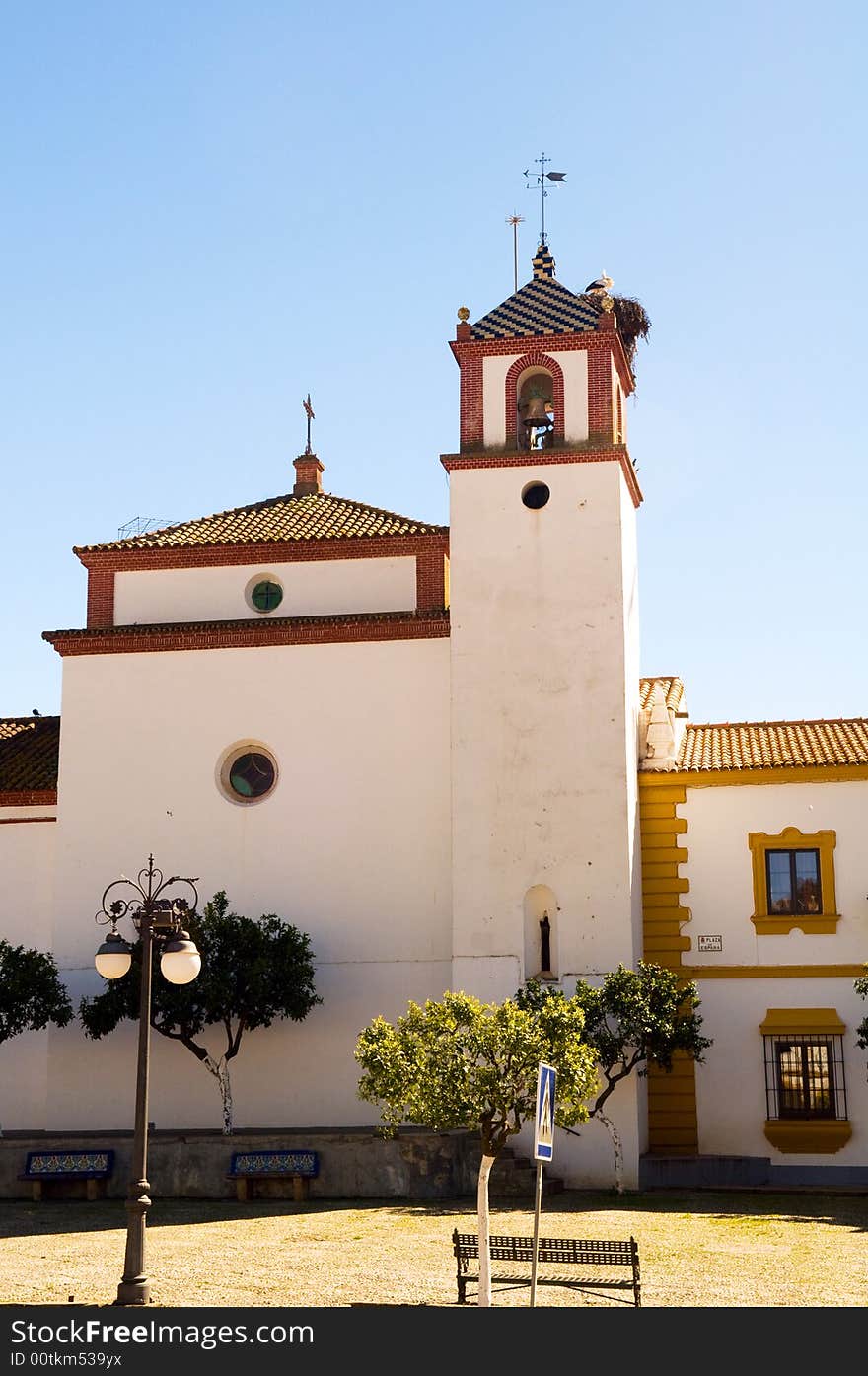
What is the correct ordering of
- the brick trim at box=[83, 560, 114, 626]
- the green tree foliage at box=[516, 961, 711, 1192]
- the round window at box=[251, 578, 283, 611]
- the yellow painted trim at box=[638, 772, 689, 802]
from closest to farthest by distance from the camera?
the green tree foliage at box=[516, 961, 711, 1192] → the yellow painted trim at box=[638, 772, 689, 802] → the round window at box=[251, 578, 283, 611] → the brick trim at box=[83, 560, 114, 626]

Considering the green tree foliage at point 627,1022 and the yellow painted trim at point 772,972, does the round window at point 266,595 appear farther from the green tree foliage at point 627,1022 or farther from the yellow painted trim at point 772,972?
the yellow painted trim at point 772,972

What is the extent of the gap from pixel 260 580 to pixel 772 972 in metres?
10.7

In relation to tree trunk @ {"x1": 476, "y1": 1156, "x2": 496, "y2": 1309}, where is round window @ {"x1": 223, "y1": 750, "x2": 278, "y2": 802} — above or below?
above

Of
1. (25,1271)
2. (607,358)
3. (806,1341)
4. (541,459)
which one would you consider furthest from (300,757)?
(806,1341)

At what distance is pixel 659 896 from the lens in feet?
86.5

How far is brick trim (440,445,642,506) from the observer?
26.3m

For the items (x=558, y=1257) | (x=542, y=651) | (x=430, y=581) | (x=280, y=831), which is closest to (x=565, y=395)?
(x=430, y=581)

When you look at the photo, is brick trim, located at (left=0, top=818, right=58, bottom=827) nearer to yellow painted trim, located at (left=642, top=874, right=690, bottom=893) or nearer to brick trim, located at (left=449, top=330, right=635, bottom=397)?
yellow painted trim, located at (left=642, top=874, right=690, bottom=893)

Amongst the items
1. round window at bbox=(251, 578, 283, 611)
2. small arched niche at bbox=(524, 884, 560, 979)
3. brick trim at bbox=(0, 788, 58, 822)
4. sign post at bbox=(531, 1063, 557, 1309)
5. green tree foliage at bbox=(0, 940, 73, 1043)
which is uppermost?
round window at bbox=(251, 578, 283, 611)

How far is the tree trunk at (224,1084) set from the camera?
2500cm

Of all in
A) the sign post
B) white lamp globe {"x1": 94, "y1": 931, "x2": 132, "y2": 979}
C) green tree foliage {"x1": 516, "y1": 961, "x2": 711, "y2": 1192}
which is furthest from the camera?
green tree foliage {"x1": 516, "y1": 961, "x2": 711, "y2": 1192}

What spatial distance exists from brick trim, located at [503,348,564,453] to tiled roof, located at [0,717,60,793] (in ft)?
32.4

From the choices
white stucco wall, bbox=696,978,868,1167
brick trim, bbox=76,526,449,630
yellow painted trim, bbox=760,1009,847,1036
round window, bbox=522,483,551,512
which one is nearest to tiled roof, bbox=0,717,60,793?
brick trim, bbox=76,526,449,630

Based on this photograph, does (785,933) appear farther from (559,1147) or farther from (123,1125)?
(123,1125)
